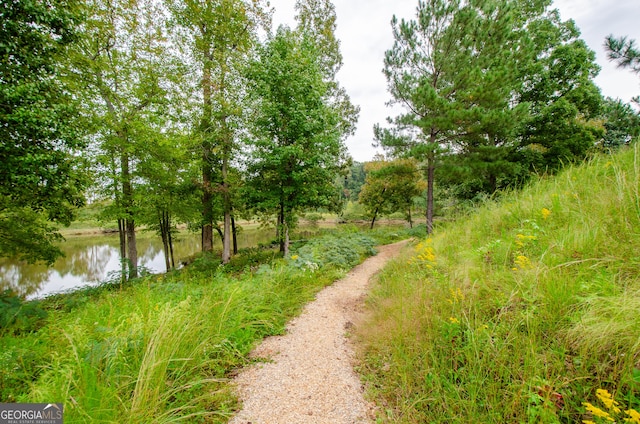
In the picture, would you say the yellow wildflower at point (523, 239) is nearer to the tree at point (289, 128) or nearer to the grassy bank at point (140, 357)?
the grassy bank at point (140, 357)

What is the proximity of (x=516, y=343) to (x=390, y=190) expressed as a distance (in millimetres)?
16291

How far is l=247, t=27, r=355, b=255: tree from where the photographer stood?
295 inches

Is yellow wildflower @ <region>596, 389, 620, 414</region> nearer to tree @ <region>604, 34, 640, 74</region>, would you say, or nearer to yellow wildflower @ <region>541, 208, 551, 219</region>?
yellow wildflower @ <region>541, 208, 551, 219</region>

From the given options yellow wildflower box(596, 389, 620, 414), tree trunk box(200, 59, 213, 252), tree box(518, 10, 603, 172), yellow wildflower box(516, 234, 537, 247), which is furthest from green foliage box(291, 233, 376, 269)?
tree box(518, 10, 603, 172)

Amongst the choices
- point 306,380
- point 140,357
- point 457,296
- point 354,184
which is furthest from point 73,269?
point 354,184

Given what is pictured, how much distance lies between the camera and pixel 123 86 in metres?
8.38

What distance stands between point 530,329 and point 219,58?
1142 centimetres

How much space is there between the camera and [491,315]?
7.57ft

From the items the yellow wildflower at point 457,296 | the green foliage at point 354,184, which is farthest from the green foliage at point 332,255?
the green foliage at point 354,184

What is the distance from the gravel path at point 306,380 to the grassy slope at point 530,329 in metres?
0.27

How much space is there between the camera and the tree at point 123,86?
754 cm

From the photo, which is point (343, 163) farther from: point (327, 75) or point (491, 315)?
point (491, 315)

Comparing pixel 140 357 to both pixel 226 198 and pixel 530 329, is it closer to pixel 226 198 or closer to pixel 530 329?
pixel 530 329

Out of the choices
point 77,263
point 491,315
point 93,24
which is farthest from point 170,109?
point 77,263
